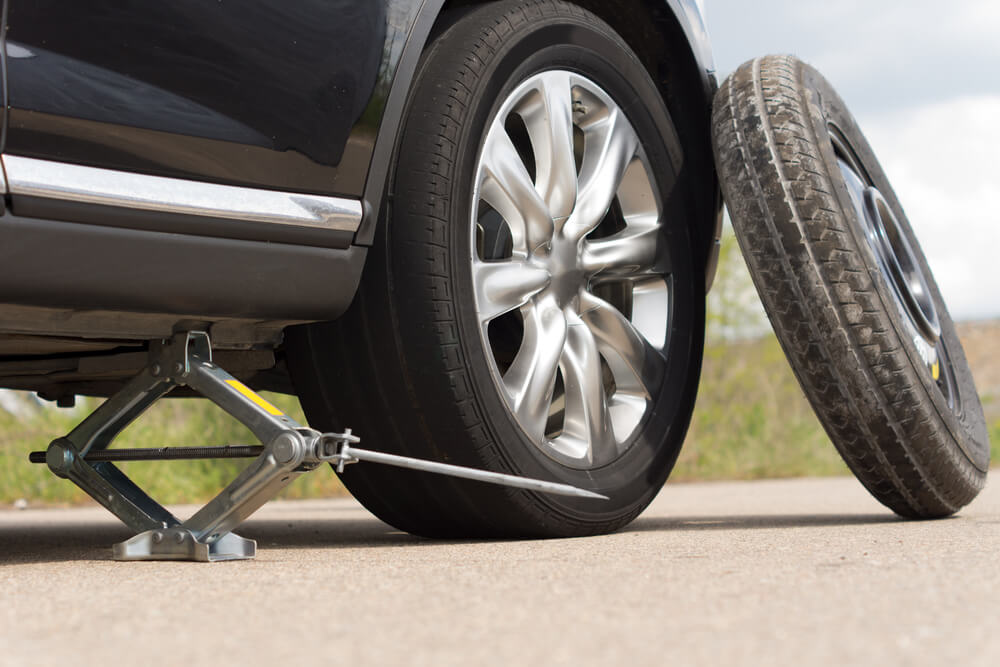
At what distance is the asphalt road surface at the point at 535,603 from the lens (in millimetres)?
1205

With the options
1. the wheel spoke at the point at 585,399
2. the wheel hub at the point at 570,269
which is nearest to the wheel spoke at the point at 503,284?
the wheel hub at the point at 570,269

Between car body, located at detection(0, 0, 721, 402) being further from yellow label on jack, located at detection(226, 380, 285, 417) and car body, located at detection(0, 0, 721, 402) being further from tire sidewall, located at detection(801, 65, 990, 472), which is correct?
tire sidewall, located at detection(801, 65, 990, 472)

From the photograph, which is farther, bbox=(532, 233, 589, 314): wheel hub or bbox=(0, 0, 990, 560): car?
bbox=(532, 233, 589, 314): wheel hub

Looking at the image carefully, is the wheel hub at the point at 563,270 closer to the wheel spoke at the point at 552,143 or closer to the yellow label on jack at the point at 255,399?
the wheel spoke at the point at 552,143

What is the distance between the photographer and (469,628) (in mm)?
1330

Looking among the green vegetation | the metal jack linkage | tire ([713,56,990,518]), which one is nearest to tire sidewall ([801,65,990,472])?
tire ([713,56,990,518])

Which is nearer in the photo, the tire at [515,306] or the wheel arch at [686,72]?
the tire at [515,306]

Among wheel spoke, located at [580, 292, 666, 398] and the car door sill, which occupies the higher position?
the car door sill

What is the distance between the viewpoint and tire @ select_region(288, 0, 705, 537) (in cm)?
235

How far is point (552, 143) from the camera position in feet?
8.96

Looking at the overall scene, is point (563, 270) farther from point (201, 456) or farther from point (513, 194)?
point (201, 456)

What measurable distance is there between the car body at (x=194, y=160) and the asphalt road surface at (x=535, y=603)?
1.53ft

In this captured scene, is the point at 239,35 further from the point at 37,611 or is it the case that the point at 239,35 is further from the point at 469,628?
the point at 469,628

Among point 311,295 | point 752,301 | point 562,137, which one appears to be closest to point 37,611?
point 311,295
